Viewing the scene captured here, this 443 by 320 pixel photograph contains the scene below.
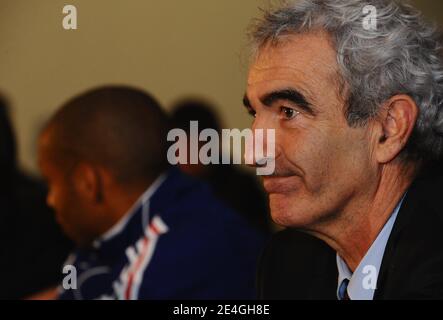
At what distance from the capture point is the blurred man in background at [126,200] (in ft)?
5.59

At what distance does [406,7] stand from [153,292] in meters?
A: 0.80

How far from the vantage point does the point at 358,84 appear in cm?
122

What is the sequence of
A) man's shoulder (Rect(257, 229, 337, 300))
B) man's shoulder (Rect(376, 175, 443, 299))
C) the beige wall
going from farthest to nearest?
the beige wall → man's shoulder (Rect(257, 229, 337, 300)) → man's shoulder (Rect(376, 175, 443, 299))

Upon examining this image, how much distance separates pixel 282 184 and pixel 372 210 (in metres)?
0.16

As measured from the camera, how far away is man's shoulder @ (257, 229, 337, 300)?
4.50 feet

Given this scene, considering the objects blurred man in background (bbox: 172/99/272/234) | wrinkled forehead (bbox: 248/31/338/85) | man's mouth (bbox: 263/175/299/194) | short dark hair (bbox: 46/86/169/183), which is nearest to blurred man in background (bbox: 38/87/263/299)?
short dark hair (bbox: 46/86/169/183)

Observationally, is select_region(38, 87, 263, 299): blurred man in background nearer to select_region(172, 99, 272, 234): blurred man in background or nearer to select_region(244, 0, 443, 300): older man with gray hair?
select_region(244, 0, 443, 300): older man with gray hair

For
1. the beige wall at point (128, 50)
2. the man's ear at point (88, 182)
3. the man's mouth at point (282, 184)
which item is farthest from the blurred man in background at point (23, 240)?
the man's mouth at point (282, 184)

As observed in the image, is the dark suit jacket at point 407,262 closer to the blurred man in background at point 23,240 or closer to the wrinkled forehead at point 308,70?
the wrinkled forehead at point 308,70

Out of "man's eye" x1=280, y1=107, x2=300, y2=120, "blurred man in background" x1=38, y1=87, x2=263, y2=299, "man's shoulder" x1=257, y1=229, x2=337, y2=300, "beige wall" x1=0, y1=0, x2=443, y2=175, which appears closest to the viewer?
"man's eye" x1=280, y1=107, x2=300, y2=120

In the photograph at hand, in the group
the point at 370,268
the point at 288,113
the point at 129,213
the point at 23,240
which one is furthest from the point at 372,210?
the point at 23,240
